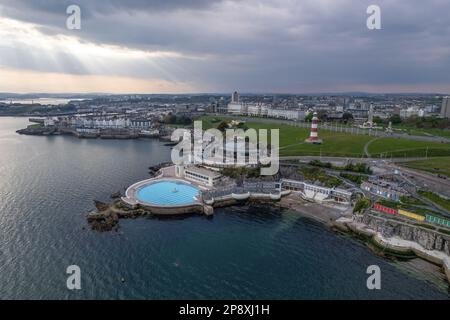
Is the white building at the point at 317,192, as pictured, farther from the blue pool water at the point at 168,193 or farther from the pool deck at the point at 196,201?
the blue pool water at the point at 168,193

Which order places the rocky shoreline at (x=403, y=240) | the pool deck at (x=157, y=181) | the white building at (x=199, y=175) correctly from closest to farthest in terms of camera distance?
the rocky shoreline at (x=403, y=240) → the pool deck at (x=157, y=181) → the white building at (x=199, y=175)

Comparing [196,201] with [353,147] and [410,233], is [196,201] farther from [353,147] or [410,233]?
[353,147]

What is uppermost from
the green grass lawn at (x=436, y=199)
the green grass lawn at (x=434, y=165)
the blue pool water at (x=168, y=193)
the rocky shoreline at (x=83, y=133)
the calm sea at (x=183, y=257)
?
the rocky shoreline at (x=83, y=133)

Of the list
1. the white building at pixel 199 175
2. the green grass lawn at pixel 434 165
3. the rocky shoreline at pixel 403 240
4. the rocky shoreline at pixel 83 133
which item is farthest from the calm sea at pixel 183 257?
the rocky shoreline at pixel 83 133

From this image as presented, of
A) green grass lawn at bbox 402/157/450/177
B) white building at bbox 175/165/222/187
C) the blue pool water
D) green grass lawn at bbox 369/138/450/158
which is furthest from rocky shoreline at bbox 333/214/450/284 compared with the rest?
green grass lawn at bbox 369/138/450/158

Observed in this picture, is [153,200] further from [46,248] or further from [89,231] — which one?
[46,248]

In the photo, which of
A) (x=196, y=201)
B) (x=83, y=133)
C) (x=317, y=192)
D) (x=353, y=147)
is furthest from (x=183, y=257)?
(x=83, y=133)
